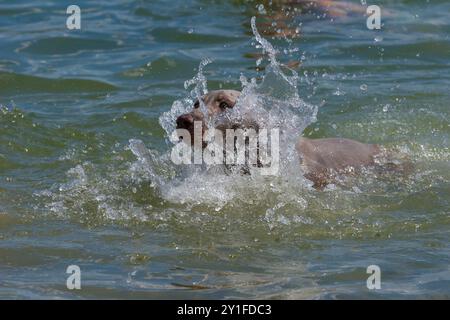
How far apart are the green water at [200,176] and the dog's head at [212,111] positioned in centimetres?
48

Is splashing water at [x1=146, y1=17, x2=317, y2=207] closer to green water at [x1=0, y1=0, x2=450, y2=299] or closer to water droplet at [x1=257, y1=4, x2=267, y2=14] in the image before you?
green water at [x1=0, y1=0, x2=450, y2=299]

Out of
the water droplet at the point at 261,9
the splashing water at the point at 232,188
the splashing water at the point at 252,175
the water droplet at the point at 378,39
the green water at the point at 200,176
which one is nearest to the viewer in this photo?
the green water at the point at 200,176

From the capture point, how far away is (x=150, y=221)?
734 centimetres

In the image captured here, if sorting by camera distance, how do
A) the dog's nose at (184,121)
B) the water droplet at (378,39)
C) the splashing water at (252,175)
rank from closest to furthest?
the dog's nose at (184,121)
the splashing water at (252,175)
the water droplet at (378,39)

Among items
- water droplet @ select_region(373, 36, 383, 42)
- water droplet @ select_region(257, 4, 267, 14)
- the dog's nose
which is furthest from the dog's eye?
water droplet @ select_region(257, 4, 267, 14)

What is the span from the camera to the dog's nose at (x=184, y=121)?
24.2 ft

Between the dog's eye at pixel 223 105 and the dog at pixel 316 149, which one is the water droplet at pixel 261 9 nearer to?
the dog at pixel 316 149

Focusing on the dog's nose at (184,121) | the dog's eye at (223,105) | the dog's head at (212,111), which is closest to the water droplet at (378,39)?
the dog's head at (212,111)

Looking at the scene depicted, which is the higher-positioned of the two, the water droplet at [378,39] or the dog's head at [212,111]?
the water droplet at [378,39]

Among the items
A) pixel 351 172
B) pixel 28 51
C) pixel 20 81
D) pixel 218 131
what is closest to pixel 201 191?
pixel 218 131

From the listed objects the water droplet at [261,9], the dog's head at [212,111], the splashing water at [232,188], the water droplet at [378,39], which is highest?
the water droplet at [261,9]

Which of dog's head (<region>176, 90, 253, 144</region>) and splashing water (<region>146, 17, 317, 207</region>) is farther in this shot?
splashing water (<region>146, 17, 317, 207</region>)

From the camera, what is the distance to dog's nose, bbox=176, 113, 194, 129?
24.2ft

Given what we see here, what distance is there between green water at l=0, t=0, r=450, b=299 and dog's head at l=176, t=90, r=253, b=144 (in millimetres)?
482
